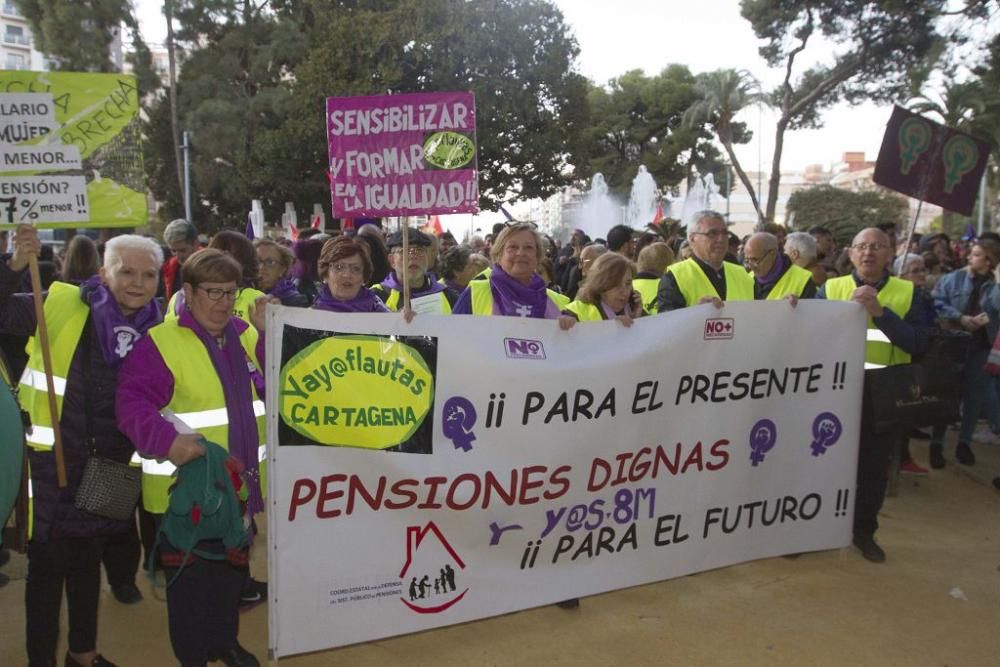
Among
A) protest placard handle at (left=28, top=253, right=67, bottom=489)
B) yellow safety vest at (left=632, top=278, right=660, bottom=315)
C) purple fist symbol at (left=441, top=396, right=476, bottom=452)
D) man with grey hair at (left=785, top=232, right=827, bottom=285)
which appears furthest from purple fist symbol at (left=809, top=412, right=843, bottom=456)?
protest placard handle at (left=28, top=253, right=67, bottom=489)

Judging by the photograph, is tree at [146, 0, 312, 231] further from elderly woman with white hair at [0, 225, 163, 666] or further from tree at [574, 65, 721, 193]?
elderly woman with white hair at [0, 225, 163, 666]

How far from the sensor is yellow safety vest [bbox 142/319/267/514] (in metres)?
3.03

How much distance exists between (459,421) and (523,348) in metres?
0.45

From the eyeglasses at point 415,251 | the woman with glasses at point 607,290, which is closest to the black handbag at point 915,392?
the woman with glasses at point 607,290

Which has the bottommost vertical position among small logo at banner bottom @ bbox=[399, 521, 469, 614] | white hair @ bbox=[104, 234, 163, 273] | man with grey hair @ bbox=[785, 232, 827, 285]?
small logo at banner bottom @ bbox=[399, 521, 469, 614]

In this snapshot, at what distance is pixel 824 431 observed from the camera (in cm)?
452

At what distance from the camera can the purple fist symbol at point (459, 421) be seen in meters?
3.51

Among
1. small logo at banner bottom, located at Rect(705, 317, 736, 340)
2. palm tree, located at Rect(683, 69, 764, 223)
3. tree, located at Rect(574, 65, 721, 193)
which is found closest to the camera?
small logo at banner bottom, located at Rect(705, 317, 736, 340)

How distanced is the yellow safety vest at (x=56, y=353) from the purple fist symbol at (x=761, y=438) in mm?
3150

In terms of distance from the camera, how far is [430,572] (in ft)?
11.7

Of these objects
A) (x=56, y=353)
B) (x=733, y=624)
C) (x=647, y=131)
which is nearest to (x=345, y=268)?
(x=56, y=353)

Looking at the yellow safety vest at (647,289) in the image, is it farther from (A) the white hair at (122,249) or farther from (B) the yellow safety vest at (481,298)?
(A) the white hair at (122,249)

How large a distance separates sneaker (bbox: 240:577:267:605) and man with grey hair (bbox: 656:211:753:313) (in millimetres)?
2640

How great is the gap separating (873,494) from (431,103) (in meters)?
3.26
